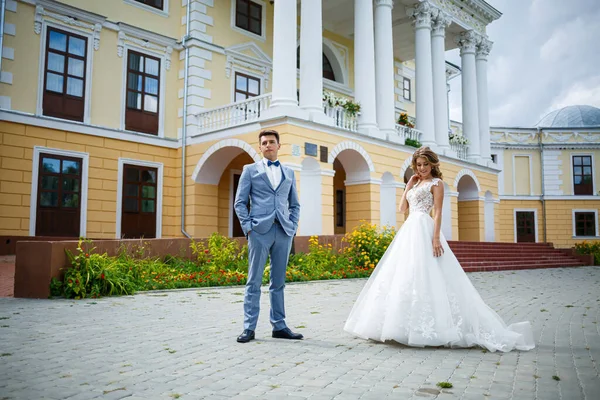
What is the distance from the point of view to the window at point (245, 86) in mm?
21688

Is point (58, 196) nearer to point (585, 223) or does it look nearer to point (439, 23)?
point (439, 23)

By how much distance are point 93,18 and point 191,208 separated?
7675 millimetres

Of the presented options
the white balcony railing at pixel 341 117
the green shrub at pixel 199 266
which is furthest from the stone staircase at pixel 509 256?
the white balcony railing at pixel 341 117

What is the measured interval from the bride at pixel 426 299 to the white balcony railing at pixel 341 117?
13.6 meters

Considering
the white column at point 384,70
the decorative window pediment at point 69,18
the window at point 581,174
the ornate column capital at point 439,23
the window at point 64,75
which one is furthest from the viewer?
the window at point 581,174

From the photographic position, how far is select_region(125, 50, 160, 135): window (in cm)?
1947

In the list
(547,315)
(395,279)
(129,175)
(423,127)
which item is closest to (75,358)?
(395,279)

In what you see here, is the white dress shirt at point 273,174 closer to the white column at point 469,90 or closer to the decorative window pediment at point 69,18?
the decorative window pediment at point 69,18

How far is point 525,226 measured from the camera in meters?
39.0

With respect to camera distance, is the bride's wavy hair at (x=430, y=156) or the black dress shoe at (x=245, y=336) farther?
the bride's wavy hair at (x=430, y=156)

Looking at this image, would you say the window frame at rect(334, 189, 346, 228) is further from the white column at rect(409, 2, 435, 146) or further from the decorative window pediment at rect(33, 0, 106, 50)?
the decorative window pediment at rect(33, 0, 106, 50)

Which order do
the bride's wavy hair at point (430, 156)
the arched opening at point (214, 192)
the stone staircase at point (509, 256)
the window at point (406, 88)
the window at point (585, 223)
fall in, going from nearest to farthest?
the bride's wavy hair at point (430, 156), the stone staircase at point (509, 256), the arched opening at point (214, 192), the window at point (406, 88), the window at point (585, 223)

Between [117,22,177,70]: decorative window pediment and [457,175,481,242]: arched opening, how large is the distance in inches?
656

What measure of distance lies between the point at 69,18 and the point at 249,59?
23.5 feet
